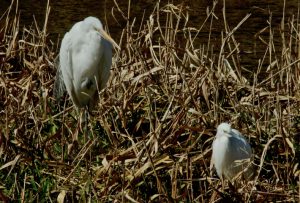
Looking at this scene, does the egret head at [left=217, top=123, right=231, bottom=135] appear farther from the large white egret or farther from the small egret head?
the large white egret

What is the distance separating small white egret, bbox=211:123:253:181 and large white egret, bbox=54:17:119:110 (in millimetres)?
1288

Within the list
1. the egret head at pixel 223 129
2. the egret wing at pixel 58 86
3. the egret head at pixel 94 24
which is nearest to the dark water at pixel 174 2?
the egret wing at pixel 58 86

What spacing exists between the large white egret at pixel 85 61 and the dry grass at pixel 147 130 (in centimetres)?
13

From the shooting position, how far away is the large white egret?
6270mm

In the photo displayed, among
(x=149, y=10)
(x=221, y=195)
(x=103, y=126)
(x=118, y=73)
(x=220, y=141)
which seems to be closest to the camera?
(x=221, y=195)

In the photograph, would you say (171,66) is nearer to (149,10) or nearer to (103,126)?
(103,126)

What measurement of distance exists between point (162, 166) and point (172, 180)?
0.24m

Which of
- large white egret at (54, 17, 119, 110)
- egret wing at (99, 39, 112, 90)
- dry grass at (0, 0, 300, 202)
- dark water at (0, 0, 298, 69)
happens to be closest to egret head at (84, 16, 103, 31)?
large white egret at (54, 17, 119, 110)

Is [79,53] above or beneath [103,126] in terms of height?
above

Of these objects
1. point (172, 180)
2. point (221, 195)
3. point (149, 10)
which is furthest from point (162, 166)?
point (149, 10)

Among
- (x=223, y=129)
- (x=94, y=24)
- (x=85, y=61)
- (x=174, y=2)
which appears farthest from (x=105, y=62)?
(x=174, y=2)

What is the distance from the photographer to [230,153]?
517cm

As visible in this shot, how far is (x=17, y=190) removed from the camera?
5207 millimetres

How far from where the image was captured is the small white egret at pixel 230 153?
5.09 m
